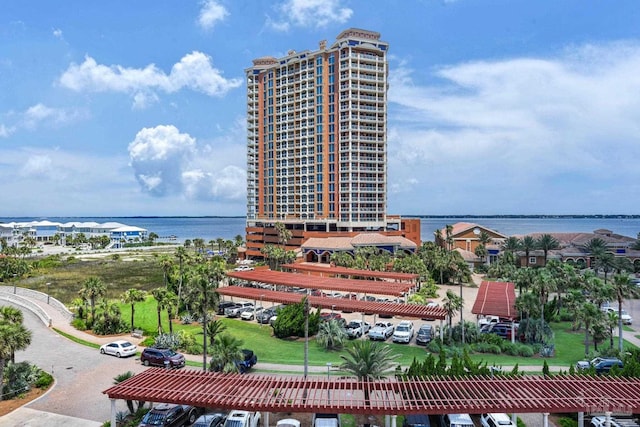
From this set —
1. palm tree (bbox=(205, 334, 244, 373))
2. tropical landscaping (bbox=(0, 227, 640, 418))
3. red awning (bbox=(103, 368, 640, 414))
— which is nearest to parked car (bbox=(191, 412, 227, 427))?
red awning (bbox=(103, 368, 640, 414))

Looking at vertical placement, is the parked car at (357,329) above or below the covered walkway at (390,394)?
below

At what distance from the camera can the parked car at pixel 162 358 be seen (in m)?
32.5

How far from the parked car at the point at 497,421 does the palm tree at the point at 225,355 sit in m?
13.5

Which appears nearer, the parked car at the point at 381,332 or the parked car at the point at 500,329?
the parked car at the point at 381,332

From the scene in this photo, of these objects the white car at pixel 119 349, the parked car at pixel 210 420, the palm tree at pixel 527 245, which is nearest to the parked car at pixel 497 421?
the parked car at pixel 210 420

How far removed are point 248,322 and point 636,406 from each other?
36.4 m

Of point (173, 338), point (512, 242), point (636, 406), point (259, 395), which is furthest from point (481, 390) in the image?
point (512, 242)

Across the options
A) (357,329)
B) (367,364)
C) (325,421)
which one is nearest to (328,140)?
(357,329)

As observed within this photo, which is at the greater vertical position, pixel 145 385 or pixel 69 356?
pixel 145 385

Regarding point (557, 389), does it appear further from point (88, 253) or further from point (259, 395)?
point (88, 253)

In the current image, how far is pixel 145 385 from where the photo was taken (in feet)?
68.9

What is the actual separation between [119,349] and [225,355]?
50.3 feet

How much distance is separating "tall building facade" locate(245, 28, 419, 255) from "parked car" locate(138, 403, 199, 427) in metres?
80.1

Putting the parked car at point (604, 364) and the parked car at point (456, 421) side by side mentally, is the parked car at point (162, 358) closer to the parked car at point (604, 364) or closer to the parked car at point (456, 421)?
the parked car at point (456, 421)
